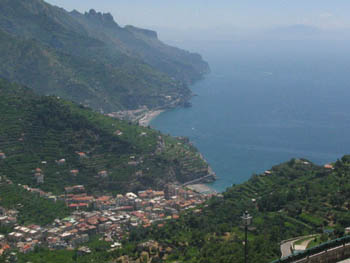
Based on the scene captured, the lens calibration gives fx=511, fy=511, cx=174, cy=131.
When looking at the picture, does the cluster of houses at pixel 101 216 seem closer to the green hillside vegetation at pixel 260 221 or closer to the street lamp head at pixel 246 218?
the green hillside vegetation at pixel 260 221

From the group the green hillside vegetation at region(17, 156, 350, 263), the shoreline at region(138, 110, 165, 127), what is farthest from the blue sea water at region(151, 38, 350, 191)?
the green hillside vegetation at region(17, 156, 350, 263)

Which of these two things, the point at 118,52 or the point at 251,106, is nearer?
the point at 251,106

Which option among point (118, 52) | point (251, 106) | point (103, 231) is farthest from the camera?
point (118, 52)

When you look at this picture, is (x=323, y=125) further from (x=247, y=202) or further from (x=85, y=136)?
(x=247, y=202)

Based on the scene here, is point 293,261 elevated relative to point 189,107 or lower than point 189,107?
lower

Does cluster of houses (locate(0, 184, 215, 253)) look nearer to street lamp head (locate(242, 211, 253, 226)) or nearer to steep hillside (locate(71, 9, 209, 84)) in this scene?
street lamp head (locate(242, 211, 253, 226))

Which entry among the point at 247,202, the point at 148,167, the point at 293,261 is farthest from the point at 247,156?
the point at 293,261
